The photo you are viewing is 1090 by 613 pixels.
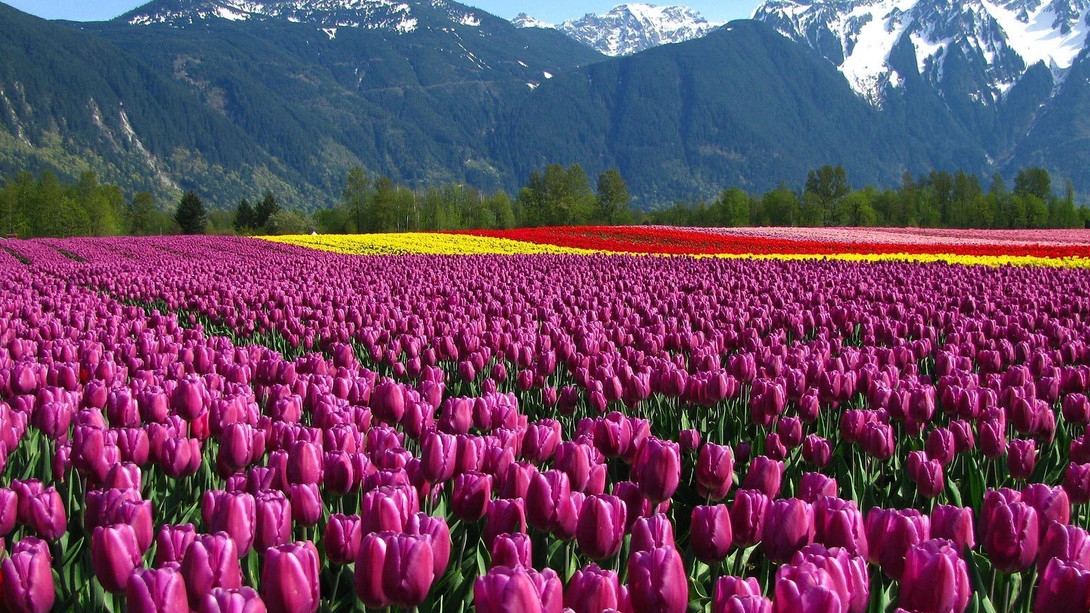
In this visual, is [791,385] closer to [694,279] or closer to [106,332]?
[106,332]

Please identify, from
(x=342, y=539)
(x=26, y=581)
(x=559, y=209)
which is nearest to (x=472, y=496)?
(x=342, y=539)

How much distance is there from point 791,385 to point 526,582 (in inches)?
116

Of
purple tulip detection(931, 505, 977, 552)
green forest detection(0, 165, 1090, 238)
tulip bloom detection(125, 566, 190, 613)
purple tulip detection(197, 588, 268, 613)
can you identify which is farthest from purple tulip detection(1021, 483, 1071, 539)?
green forest detection(0, 165, 1090, 238)

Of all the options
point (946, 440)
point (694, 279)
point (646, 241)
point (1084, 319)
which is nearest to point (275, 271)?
point (694, 279)

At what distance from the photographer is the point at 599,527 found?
84.9 inches

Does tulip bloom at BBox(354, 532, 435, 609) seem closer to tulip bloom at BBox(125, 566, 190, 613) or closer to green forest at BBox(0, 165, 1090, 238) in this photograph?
tulip bloom at BBox(125, 566, 190, 613)

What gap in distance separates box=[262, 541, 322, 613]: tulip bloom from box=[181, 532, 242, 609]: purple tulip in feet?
0.34

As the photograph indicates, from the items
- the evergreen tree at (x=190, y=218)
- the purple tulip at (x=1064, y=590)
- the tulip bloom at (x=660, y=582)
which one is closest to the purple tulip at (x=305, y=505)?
the tulip bloom at (x=660, y=582)

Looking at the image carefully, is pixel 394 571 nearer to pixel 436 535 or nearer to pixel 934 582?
pixel 436 535

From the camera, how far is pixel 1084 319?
26.7ft

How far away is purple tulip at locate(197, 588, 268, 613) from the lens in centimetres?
159

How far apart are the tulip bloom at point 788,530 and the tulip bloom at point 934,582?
354 millimetres

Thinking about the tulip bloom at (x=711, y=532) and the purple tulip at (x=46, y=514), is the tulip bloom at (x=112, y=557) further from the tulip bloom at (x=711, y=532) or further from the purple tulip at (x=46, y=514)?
the tulip bloom at (x=711, y=532)

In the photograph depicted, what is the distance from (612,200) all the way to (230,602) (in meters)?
91.0
